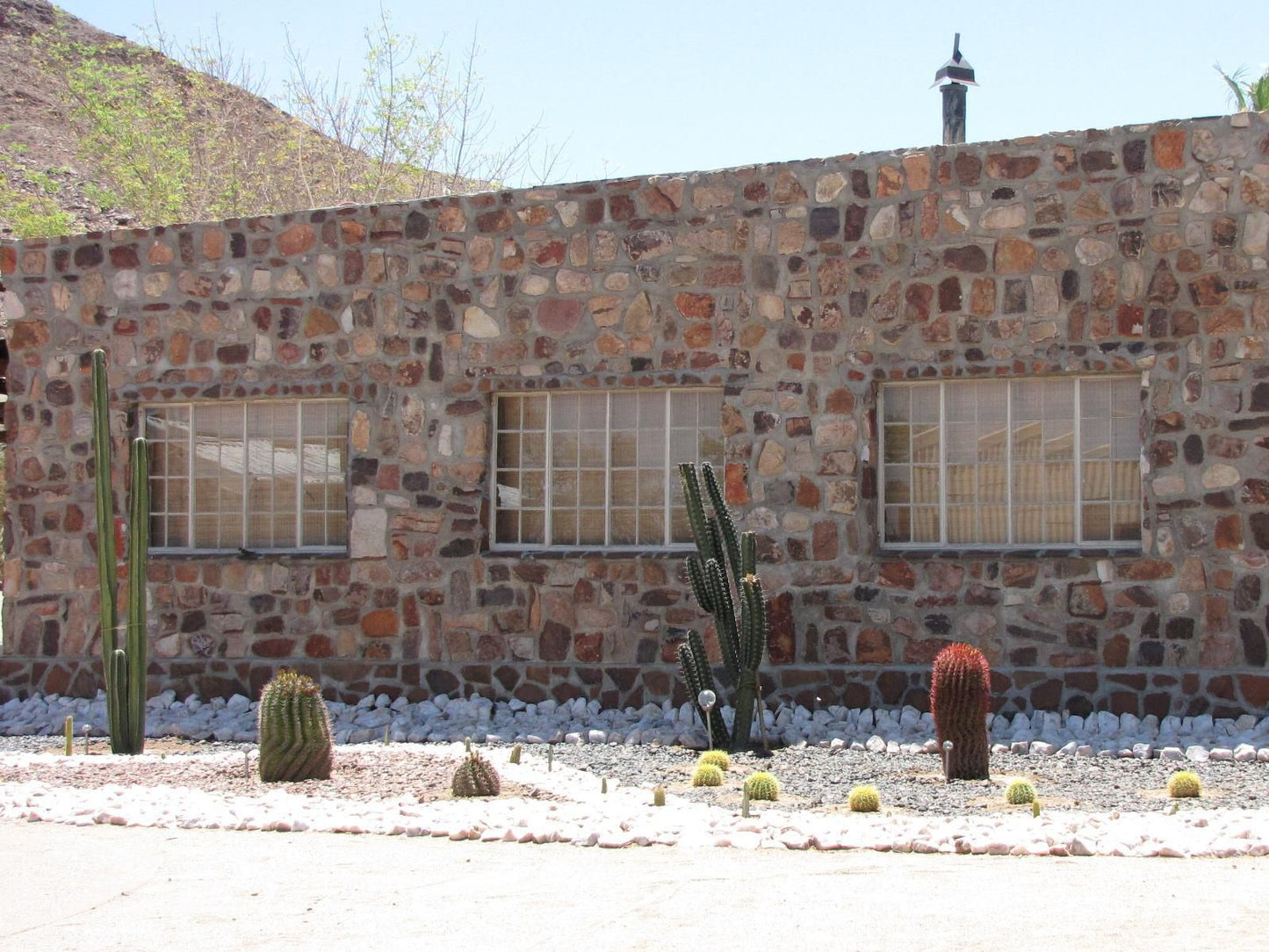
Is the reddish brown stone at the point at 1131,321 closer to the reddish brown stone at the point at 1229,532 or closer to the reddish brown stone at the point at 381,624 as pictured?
the reddish brown stone at the point at 1229,532

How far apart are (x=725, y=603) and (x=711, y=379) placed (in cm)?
202

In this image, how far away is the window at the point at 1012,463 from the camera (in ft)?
37.7

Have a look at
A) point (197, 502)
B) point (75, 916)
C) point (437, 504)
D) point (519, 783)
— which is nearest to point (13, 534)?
point (197, 502)

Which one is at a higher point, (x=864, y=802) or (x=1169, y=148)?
(x=1169, y=148)

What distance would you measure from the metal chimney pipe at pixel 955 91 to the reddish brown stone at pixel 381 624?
7.36 meters

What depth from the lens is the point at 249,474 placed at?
1348cm

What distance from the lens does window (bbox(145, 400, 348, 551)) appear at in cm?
1327

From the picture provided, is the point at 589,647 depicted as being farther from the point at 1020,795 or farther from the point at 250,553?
the point at 1020,795

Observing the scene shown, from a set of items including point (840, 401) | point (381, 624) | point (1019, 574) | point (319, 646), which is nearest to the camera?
point (1019, 574)

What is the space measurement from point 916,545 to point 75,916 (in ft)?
23.7

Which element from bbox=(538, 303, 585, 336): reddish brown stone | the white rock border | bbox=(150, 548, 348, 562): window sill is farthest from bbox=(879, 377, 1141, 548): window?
bbox=(150, 548, 348, 562): window sill

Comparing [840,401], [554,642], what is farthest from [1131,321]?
[554,642]

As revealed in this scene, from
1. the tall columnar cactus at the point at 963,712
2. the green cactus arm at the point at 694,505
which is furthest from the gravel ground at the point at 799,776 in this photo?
the green cactus arm at the point at 694,505

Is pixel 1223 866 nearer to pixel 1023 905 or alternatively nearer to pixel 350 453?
pixel 1023 905
